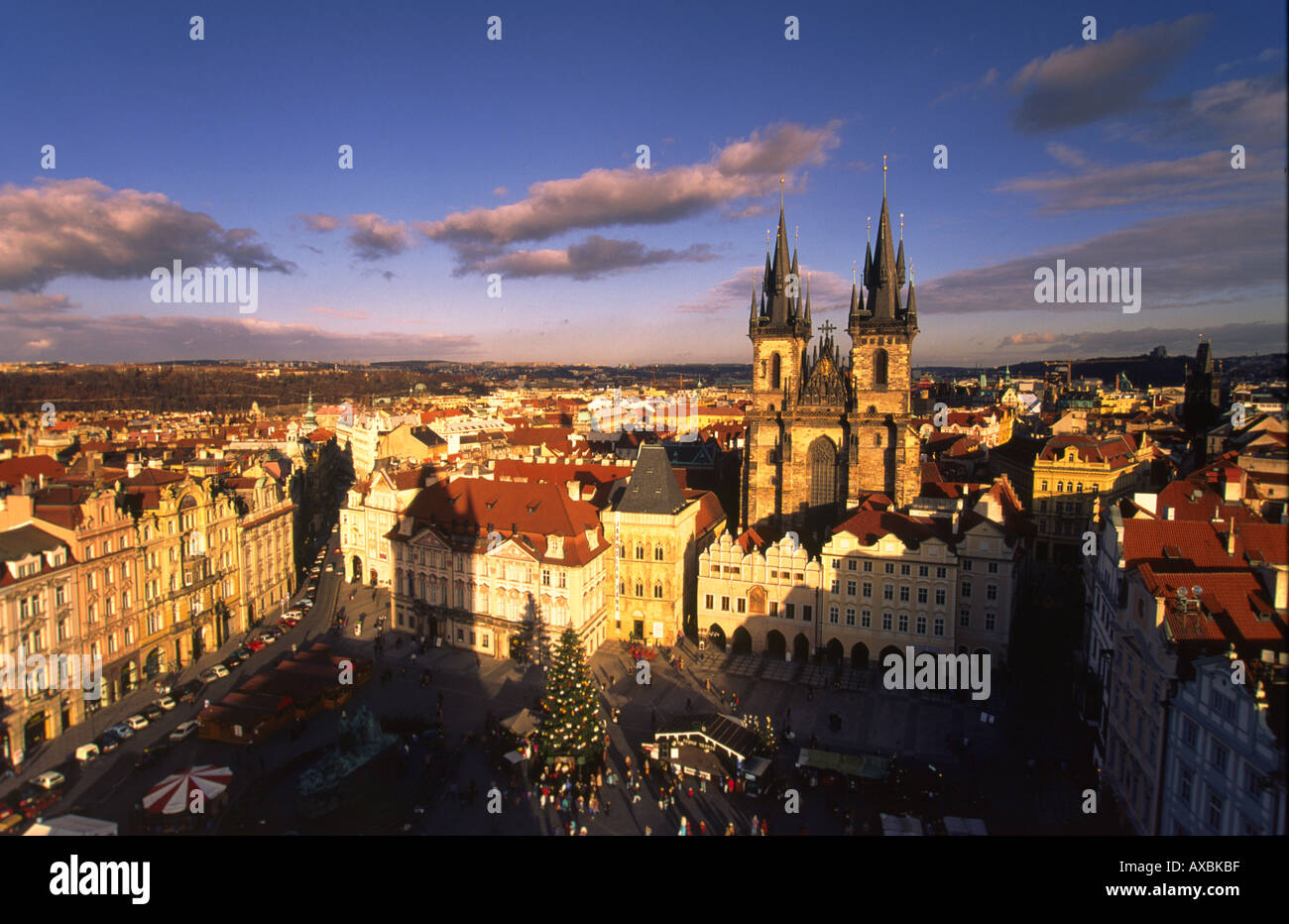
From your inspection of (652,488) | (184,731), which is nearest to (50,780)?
(184,731)

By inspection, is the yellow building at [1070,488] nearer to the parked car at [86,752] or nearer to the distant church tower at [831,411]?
the distant church tower at [831,411]

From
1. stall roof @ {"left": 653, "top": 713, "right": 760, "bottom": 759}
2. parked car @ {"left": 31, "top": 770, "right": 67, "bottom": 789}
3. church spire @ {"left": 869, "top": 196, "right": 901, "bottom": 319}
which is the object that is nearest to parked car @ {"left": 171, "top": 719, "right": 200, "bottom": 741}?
parked car @ {"left": 31, "top": 770, "right": 67, "bottom": 789}

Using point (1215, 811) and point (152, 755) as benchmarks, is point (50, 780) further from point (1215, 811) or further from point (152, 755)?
point (1215, 811)

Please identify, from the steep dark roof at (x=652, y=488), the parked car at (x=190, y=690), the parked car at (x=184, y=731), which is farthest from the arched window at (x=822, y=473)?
the parked car at (x=184, y=731)

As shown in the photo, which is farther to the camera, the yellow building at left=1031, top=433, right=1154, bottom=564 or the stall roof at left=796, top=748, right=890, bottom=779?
the yellow building at left=1031, top=433, right=1154, bottom=564

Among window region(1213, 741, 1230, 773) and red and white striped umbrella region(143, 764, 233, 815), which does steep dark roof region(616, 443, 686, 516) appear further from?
window region(1213, 741, 1230, 773)
